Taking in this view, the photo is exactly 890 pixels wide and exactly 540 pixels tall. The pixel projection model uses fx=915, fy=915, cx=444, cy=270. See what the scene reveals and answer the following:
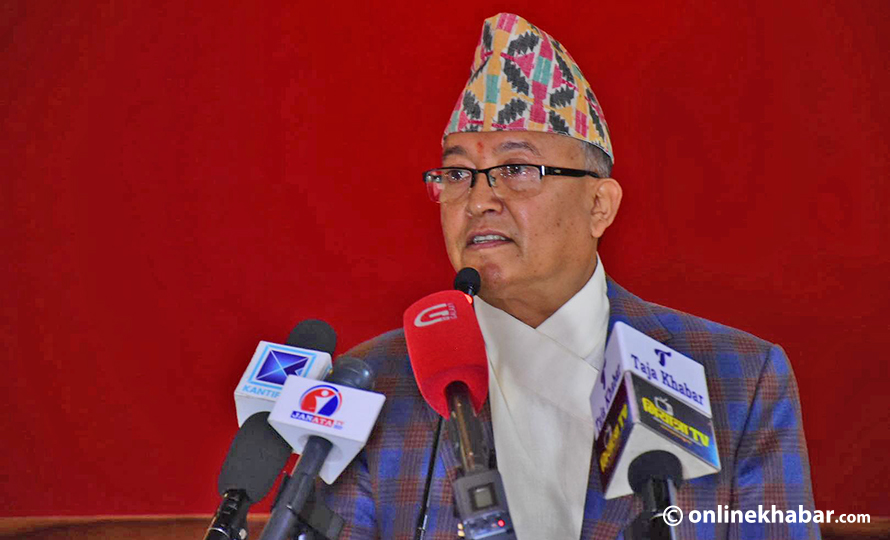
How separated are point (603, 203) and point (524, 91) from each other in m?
0.25

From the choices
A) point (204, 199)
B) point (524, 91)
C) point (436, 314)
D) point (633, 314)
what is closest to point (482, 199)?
point (524, 91)

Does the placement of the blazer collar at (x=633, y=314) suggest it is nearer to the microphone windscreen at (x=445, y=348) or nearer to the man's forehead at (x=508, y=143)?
the man's forehead at (x=508, y=143)

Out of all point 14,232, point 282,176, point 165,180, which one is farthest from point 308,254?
point 14,232

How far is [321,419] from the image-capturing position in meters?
0.95

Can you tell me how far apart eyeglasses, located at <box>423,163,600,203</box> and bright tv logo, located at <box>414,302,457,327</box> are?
19.0 inches

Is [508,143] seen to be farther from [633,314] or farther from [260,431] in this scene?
[260,431]

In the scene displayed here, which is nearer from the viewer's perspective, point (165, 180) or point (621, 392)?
point (621, 392)

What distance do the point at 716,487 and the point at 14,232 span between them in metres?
1.64

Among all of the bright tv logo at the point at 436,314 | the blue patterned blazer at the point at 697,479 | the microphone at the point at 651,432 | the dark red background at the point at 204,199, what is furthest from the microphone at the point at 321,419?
the dark red background at the point at 204,199

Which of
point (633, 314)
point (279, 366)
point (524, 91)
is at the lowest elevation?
point (279, 366)

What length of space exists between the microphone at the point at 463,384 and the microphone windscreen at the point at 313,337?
0.12 m

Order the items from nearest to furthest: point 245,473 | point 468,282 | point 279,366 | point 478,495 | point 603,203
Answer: point 478,495 → point 245,473 → point 279,366 → point 468,282 → point 603,203

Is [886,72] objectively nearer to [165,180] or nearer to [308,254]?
[308,254]

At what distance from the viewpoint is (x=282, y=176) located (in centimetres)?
210
